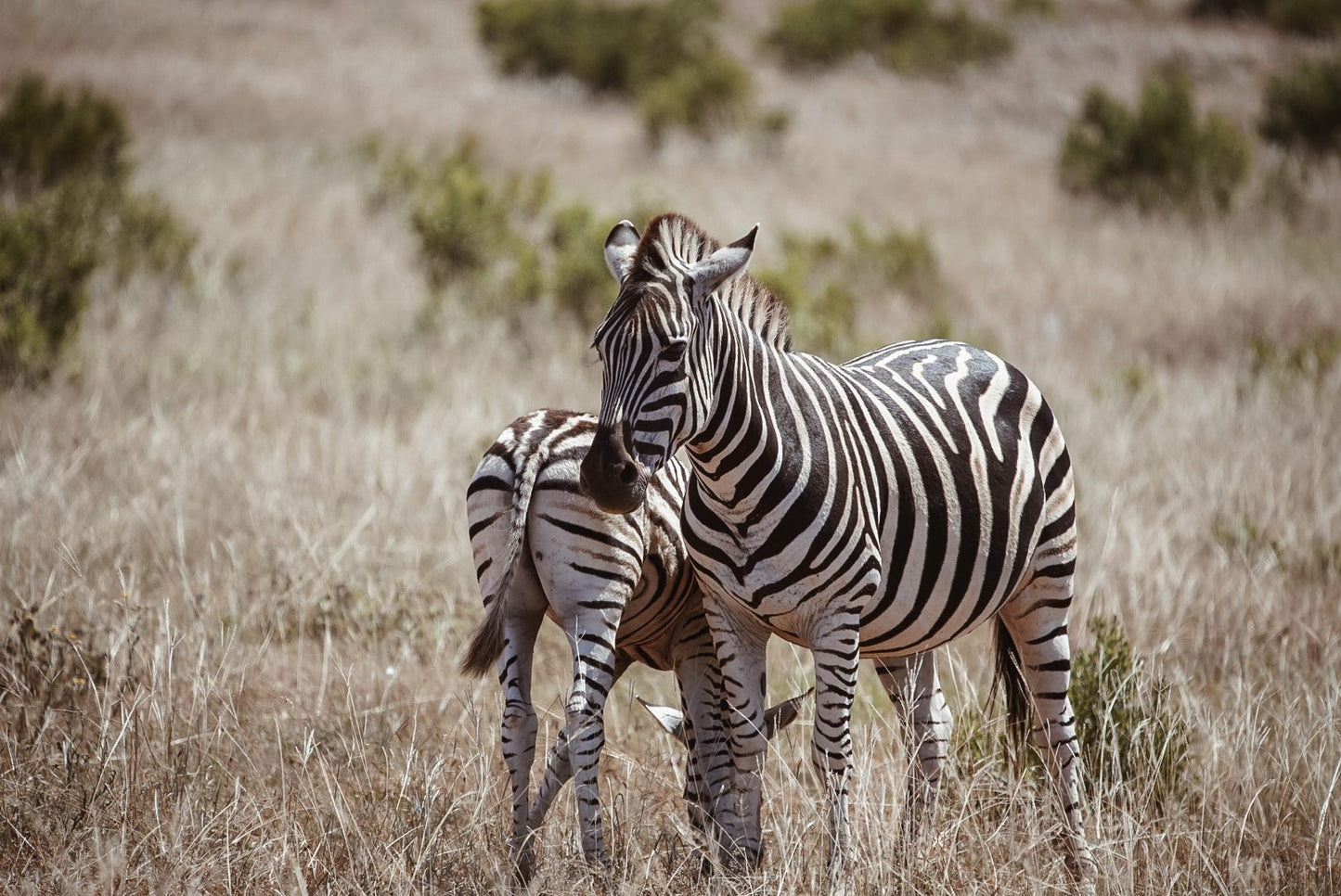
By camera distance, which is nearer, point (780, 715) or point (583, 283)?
point (780, 715)

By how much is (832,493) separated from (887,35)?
119 ft

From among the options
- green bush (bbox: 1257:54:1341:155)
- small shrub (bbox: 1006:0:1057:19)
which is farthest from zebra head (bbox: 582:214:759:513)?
small shrub (bbox: 1006:0:1057:19)

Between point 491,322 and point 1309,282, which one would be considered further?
point 1309,282

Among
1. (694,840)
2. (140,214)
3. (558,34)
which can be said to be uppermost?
(558,34)

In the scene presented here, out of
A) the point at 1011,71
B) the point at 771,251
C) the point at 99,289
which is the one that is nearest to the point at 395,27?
the point at 1011,71

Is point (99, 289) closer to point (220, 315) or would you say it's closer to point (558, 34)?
point (220, 315)


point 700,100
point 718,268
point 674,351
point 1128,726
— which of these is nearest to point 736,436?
point 674,351

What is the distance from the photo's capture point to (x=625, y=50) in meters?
26.9

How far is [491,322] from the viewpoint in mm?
11109

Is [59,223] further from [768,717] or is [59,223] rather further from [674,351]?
[674,351]

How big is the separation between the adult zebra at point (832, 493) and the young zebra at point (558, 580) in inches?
12.3

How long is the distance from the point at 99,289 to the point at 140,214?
4.02ft

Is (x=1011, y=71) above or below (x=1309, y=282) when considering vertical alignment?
above

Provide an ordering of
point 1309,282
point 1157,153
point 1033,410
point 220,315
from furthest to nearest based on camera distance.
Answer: point 1157,153, point 1309,282, point 220,315, point 1033,410
